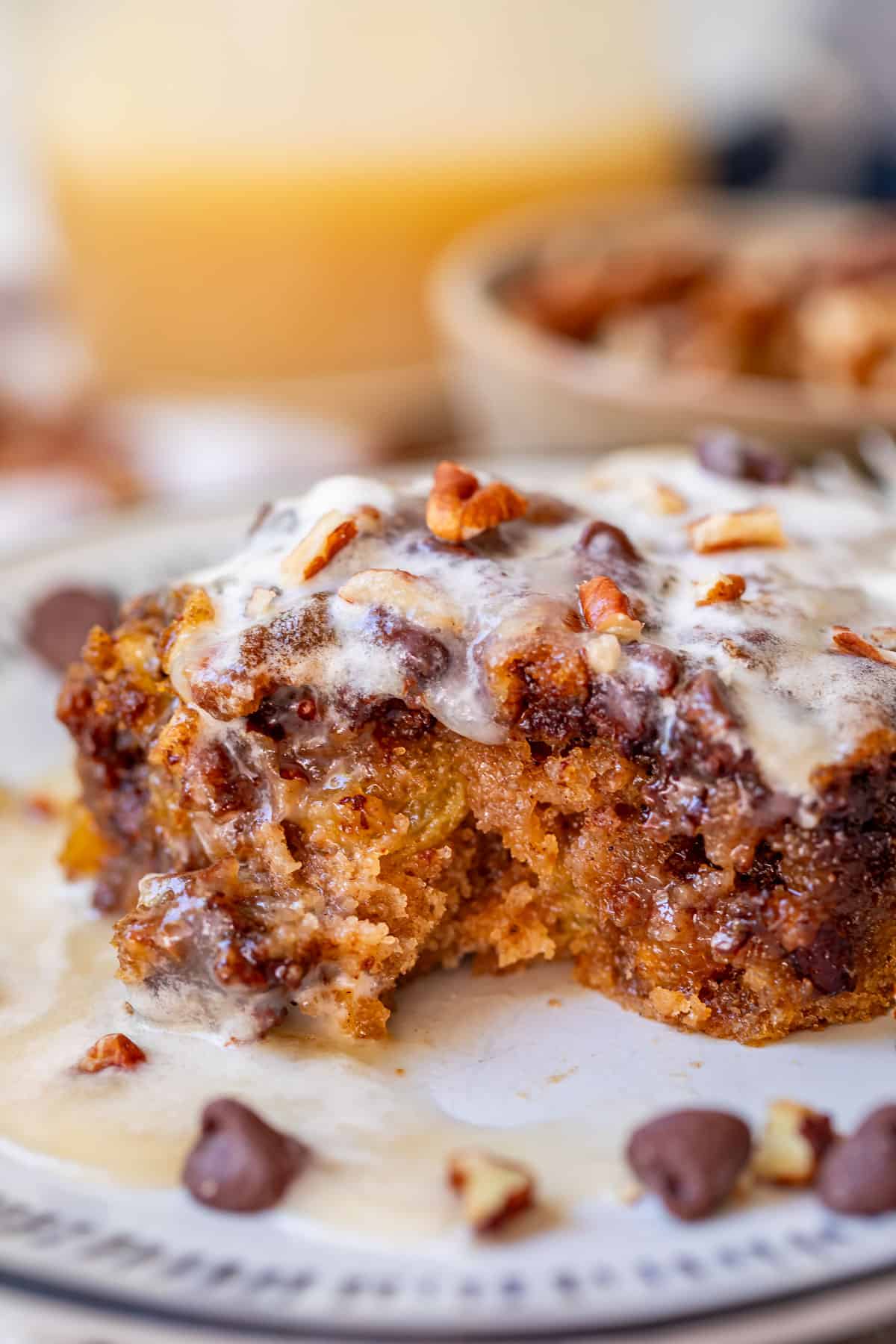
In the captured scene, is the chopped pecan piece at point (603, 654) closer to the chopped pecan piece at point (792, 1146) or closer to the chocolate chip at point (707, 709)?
the chocolate chip at point (707, 709)

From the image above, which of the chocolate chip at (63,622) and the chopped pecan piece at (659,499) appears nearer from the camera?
the chopped pecan piece at (659,499)

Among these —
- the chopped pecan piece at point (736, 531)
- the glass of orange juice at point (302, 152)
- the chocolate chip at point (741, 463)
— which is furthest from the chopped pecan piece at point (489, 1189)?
the glass of orange juice at point (302, 152)

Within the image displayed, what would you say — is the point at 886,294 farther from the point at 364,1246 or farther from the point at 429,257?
the point at 364,1246

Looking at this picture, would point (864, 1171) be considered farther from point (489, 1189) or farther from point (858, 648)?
point (858, 648)

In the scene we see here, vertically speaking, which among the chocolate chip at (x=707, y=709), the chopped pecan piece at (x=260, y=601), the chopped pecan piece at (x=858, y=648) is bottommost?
the chopped pecan piece at (x=858, y=648)

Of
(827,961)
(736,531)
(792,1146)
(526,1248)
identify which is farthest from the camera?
A: (736,531)

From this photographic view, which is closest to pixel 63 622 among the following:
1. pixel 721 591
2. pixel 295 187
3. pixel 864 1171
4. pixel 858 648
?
pixel 721 591
